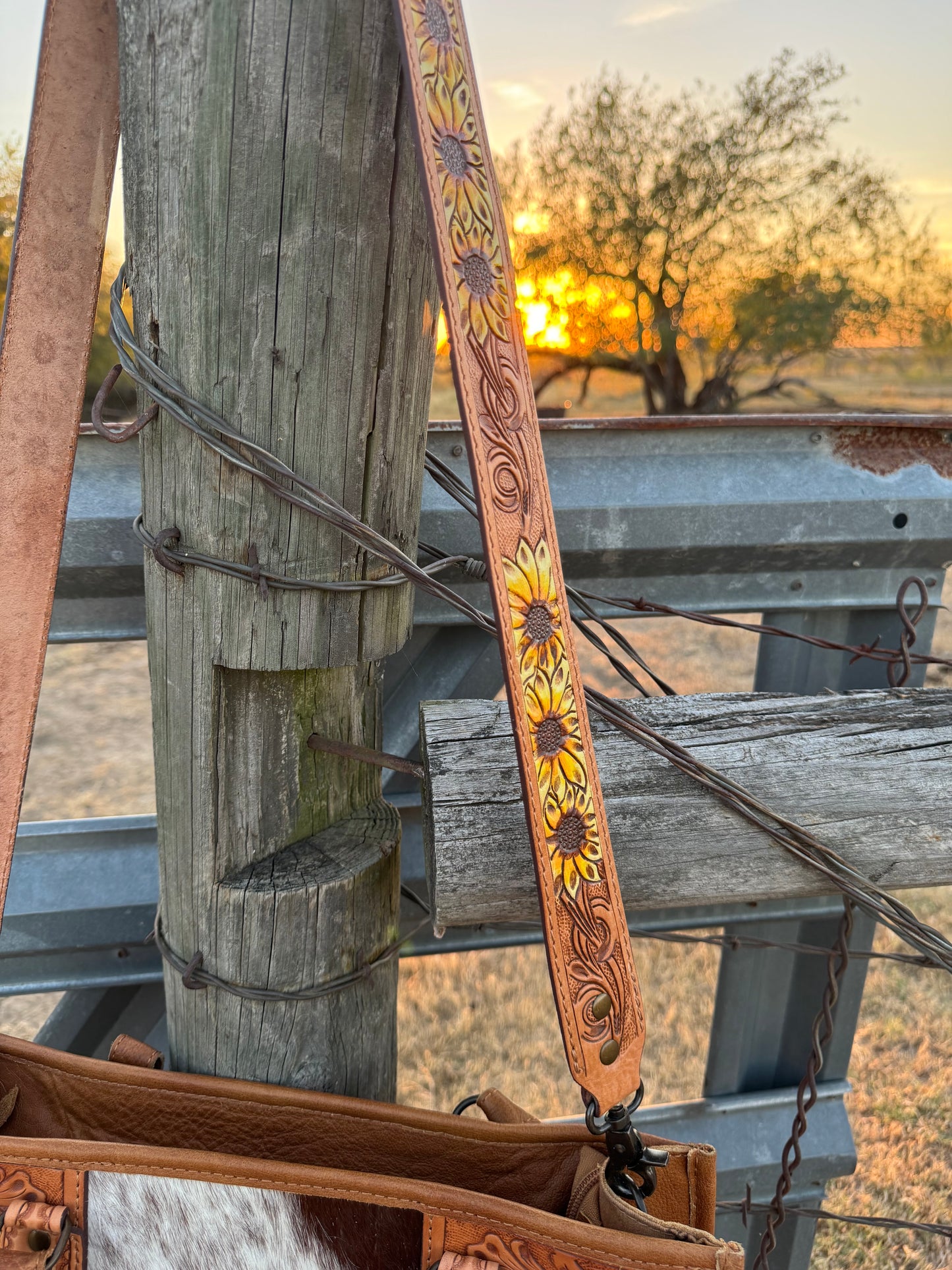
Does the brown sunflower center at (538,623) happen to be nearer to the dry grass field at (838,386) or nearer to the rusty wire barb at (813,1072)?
the rusty wire barb at (813,1072)

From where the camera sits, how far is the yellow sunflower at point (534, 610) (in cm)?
73

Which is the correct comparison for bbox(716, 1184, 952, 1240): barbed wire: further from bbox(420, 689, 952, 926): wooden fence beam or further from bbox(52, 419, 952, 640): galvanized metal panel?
bbox(52, 419, 952, 640): galvanized metal panel

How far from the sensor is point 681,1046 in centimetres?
253

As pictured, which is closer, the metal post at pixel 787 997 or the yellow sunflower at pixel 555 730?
the yellow sunflower at pixel 555 730

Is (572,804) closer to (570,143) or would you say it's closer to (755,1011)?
(755,1011)

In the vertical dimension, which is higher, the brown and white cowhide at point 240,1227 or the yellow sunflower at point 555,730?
the yellow sunflower at point 555,730

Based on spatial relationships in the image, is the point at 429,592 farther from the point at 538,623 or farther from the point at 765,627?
the point at 765,627

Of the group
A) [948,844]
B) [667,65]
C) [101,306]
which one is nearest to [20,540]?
[948,844]

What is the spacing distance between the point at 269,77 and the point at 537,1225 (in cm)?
98

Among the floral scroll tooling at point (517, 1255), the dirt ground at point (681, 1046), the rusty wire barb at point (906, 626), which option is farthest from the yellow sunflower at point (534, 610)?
the dirt ground at point (681, 1046)

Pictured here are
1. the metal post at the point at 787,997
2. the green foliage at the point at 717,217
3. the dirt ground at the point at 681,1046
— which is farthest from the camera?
the green foliage at the point at 717,217

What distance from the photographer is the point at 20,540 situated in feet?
2.68

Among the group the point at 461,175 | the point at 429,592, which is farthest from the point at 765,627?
the point at 461,175

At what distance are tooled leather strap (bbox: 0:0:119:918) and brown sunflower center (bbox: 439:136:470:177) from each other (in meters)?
0.36
